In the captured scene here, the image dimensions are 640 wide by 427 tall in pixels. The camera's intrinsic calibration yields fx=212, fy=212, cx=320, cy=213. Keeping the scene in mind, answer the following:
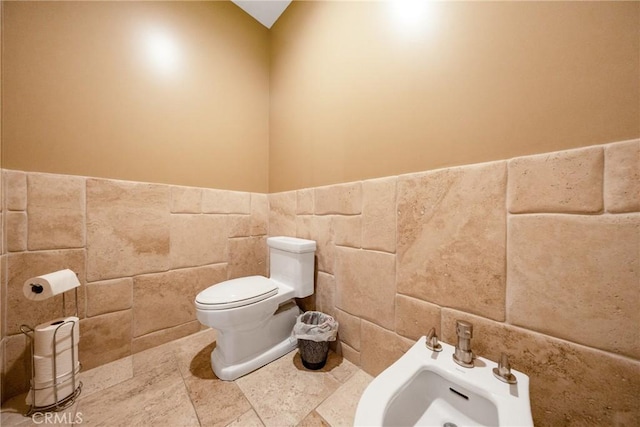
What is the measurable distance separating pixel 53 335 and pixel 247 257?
3.56 feet

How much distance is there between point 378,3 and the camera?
1.16m

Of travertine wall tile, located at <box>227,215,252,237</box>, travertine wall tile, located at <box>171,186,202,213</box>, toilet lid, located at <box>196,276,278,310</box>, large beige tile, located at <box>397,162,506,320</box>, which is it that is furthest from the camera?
travertine wall tile, located at <box>227,215,252,237</box>

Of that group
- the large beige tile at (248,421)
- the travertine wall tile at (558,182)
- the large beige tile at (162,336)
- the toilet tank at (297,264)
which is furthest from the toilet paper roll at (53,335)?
the travertine wall tile at (558,182)

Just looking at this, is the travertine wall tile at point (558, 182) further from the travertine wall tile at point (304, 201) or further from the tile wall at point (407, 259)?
the travertine wall tile at point (304, 201)

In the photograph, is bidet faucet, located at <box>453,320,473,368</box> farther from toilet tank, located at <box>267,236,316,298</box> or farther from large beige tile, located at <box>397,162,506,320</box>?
toilet tank, located at <box>267,236,316,298</box>

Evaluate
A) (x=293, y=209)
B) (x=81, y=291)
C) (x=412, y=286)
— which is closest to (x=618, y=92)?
(x=412, y=286)

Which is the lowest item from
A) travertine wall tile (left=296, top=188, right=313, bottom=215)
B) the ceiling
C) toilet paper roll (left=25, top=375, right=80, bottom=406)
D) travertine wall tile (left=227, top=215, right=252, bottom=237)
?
toilet paper roll (left=25, top=375, right=80, bottom=406)

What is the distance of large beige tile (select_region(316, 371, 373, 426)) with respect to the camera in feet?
3.10

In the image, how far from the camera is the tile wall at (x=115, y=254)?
1.06 metres

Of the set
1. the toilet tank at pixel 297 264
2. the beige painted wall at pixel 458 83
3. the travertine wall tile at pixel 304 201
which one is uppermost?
the beige painted wall at pixel 458 83

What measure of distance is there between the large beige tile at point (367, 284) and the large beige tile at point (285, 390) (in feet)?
1.32

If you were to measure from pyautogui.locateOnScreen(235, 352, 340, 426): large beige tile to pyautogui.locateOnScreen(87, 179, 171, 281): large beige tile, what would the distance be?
0.97 meters

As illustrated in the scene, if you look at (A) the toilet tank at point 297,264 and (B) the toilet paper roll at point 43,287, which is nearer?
(B) the toilet paper roll at point 43,287

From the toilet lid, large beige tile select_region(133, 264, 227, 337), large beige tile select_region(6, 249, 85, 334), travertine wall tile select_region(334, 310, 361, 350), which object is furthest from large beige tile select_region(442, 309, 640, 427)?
large beige tile select_region(6, 249, 85, 334)
